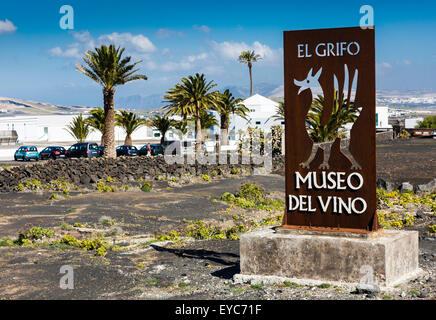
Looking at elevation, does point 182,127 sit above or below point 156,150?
above

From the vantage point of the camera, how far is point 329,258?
966cm

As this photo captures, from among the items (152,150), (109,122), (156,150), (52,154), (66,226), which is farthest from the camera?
(152,150)

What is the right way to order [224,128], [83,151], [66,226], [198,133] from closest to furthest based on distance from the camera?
[66,226] → [83,151] → [198,133] → [224,128]

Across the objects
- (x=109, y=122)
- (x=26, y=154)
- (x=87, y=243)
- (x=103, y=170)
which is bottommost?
(x=87, y=243)

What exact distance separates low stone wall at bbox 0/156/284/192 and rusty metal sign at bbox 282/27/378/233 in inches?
803

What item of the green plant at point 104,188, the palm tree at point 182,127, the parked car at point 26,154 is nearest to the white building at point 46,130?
the palm tree at point 182,127

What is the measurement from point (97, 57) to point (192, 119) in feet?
56.8

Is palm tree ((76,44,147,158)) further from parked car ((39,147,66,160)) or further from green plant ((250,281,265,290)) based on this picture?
green plant ((250,281,265,290))

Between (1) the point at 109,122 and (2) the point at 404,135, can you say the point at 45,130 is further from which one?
(2) the point at 404,135

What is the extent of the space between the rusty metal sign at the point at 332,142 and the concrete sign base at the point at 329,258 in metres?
0.31

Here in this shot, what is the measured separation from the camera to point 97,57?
40969 millimetres

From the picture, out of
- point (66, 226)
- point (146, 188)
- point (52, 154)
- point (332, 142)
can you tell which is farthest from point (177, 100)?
point (332, 142)

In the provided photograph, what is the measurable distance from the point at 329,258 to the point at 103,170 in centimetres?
2656
